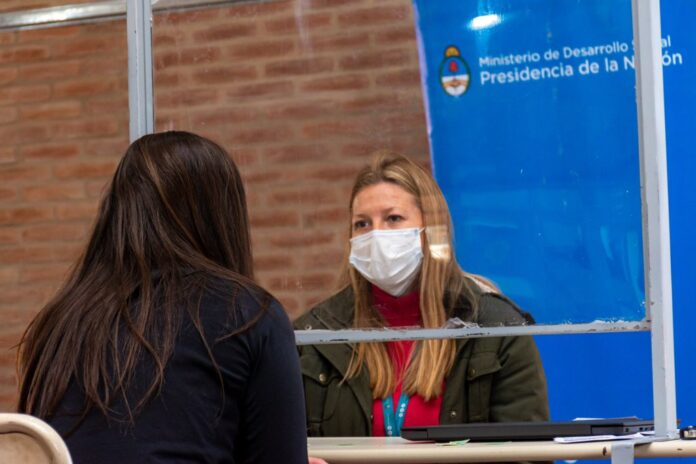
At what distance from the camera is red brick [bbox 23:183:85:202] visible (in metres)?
4.73

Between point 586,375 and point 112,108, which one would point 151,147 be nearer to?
point 586,375

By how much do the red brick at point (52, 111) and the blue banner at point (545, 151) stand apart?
2079mm

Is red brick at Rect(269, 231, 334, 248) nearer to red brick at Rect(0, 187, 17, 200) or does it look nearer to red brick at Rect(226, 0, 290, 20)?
red brick at Rect(226, 0, 290, 20)

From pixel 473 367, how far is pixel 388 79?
2.37 feet

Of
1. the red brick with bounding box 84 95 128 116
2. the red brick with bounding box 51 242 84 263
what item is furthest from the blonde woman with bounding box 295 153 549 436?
the red brick with bounding box 51 242 84 263

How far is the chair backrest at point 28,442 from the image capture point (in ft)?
5.07

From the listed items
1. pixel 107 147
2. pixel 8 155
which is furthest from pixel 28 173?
pixel 107 147

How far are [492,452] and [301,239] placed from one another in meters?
0.89

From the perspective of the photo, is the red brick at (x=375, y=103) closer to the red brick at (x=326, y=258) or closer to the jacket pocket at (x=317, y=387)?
the red brick at (x=326, y=258)

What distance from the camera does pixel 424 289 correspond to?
2.95 m

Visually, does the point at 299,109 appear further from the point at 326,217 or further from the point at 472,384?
the point at 472,384

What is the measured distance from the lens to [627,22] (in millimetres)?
2826

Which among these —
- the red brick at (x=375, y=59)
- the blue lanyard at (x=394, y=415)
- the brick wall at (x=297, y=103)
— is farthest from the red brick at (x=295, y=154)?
the blue lanyard at (x=394, y=415)

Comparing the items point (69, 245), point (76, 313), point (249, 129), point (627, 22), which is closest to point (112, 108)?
point (69, 245)
